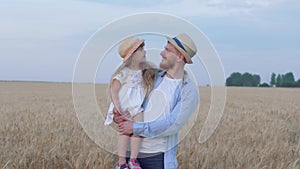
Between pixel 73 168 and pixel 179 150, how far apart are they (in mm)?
1325

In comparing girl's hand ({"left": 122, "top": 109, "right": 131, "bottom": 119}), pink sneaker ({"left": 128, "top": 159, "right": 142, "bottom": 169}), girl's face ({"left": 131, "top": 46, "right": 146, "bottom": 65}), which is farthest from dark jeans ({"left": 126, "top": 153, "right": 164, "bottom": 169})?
girl's face ({"left": 131, "top": 46, "right": 146, "bottom": 65})

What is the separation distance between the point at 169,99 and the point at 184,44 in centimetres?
31

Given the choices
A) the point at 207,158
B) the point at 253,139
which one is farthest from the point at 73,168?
the point at 253,139

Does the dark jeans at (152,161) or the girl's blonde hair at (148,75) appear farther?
the dark jeans at (152,161)

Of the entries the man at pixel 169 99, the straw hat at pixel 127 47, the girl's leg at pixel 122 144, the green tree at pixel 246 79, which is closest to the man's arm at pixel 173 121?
the man at pixel 169 99

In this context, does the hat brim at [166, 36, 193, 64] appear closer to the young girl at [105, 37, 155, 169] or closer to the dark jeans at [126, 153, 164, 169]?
the young girl at [105, 37, 155, 169]

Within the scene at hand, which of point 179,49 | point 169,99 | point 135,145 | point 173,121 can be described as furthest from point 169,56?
point 135,145

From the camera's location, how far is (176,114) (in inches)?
97.0

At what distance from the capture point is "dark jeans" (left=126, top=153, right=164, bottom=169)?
8.78 feet

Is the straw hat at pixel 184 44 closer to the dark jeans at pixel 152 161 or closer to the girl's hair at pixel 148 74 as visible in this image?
the girl's hair at pixel 148 74

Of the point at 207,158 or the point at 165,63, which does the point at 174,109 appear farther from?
the point at 207,158

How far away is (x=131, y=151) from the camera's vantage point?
100 inches

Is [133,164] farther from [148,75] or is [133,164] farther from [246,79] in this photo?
[246,79]

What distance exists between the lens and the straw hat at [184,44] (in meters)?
2.45
